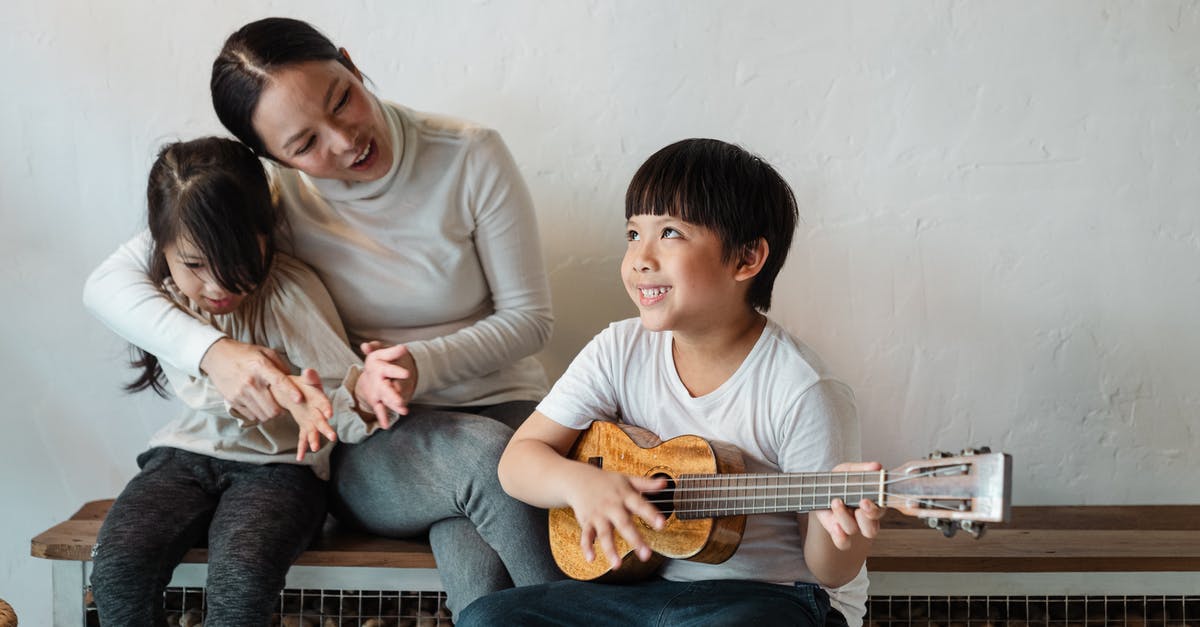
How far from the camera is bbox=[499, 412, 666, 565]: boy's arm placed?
124 cm

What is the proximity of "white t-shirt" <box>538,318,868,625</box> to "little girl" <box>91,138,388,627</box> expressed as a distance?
12.3 inches

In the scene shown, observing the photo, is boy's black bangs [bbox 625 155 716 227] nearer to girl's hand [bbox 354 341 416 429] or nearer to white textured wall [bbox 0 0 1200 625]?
girl's hand [bbox 354 341 416 429]

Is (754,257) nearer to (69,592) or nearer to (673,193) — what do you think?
(673,193)

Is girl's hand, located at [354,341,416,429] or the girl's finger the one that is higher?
girl's hand, located at [354,341,416,429]

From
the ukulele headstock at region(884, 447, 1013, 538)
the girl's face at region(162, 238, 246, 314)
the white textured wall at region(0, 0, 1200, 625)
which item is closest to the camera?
the ukulele headstock at region(884, 447, 1013, 538)

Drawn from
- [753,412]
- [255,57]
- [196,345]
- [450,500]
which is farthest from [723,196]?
[196,345]

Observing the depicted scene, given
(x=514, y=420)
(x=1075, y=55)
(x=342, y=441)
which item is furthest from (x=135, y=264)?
(x=1075, y=55)

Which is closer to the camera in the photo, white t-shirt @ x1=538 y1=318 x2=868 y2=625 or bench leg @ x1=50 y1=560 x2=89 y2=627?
white t-shirt @ x1=538 y1=318 x2=868 y2=625

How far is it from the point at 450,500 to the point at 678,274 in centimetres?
48

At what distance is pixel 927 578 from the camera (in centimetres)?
162

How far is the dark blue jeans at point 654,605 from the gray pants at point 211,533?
301 mm

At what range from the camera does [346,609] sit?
5.47 ft

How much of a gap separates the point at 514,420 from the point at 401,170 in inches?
16.1

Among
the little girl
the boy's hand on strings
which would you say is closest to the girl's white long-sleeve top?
the little girl
